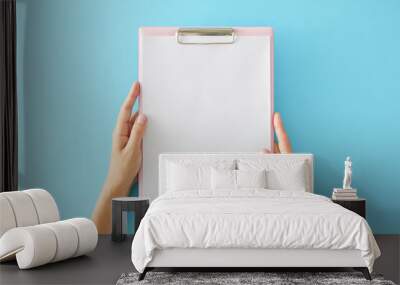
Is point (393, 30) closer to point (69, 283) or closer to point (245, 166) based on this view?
point (245, 166)

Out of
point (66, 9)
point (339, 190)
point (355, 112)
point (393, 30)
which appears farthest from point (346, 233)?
point (66, 9)

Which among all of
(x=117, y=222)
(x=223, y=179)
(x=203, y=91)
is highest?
(x=203, y=91)

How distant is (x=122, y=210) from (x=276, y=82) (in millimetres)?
2160

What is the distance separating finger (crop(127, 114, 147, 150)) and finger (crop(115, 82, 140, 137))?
0.48 ft

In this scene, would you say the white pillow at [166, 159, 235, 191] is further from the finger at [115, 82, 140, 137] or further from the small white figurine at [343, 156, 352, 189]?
the small white figurine at [343, 156, 352, 189]

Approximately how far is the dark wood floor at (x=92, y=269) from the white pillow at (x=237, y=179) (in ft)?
3.46

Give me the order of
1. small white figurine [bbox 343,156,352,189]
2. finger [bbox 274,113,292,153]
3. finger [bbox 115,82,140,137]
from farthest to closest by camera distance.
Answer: finger [bbox 115,82,140,137]
finger [bbox 274,113,292,153]
small white figurine [bbox 343,156,352,189]

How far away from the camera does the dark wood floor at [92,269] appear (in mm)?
4535

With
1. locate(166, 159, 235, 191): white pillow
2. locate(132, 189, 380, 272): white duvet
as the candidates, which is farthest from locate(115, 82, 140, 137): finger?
locate(132, 189, 380, 272): white duvet

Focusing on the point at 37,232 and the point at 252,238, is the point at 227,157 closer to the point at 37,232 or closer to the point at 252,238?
the point at 252,238

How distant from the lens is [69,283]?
14.5 ft

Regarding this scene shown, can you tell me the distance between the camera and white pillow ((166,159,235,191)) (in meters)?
6.08

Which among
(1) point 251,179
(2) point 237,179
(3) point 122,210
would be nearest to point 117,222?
(3) point 122,210

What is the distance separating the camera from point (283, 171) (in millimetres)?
6137
